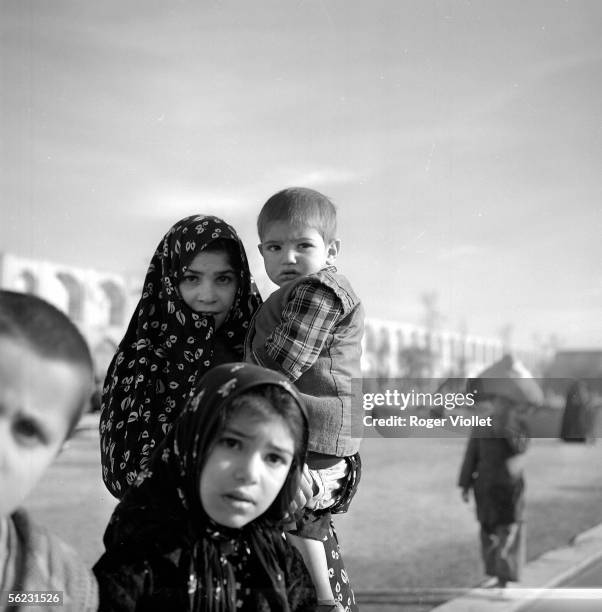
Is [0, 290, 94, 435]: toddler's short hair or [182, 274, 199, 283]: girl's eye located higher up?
[182, 274, 199, 283]: girl's eye

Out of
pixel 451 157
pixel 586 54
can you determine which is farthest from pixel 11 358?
pixel 586 54

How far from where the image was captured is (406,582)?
13.1 ft

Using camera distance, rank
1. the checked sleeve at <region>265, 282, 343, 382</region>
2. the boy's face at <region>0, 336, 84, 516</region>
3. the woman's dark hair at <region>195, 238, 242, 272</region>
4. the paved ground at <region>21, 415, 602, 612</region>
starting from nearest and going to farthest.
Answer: the boy's face at <region>0, 336, 84, 516</region>, the checked sleeve at <region>265, 282, 343, 382</region>, the woman's dark hair at <region>195, 238, 242, 272</region>, the paved ground at <region>21, 415, 602, 612</region>

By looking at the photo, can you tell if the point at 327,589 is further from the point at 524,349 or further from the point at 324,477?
the point at 524,349

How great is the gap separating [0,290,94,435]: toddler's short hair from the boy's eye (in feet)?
0.25

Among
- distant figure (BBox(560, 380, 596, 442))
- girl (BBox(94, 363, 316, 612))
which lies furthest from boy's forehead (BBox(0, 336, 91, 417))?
distant figure (BBox(560, 380, 596, 442))

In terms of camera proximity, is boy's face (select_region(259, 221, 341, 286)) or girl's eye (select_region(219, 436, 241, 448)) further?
boy's face (select_region(259, 221, 341, 286))

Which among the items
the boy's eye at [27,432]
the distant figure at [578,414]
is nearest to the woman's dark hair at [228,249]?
the boy's eye at [27,432]

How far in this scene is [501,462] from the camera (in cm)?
252

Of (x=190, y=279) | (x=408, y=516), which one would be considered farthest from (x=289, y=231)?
(x=408, y=516)

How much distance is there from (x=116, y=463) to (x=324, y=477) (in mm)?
498

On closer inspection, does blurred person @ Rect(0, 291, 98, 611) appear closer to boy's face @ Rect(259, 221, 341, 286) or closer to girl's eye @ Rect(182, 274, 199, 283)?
girl's eye @ Rect(182, 274, 199, 283)

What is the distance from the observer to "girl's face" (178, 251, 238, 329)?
183cm

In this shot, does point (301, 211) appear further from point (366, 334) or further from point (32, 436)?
point (32, 436)
